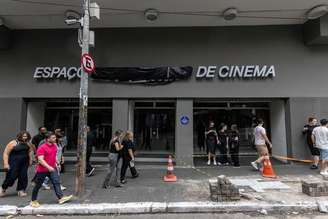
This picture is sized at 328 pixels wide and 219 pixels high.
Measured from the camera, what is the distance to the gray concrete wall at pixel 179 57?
37.9ft

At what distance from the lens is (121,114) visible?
1169cm

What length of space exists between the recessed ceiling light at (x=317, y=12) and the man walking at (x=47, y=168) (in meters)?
9.56

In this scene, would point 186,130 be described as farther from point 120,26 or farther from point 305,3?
point 305,3

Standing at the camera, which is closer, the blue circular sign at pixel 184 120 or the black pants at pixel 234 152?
the black pants at pixel 234 152

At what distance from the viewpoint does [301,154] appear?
11.3 m

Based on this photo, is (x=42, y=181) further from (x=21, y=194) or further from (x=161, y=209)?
(x=161, y=209)

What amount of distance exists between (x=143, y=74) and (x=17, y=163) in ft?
19.4

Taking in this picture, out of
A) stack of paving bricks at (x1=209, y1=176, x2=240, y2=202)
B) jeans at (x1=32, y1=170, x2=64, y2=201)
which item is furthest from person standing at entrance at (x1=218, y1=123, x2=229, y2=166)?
jeans at (x1=32, y1=170, x2=64, y2=201)

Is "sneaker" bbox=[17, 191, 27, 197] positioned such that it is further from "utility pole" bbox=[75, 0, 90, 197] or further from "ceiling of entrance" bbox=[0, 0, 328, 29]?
"ceiling of entrance" bbox=[0, 0, 328, 29]

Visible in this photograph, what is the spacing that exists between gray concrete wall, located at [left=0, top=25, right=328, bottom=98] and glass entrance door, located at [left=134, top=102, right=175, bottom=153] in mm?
1239

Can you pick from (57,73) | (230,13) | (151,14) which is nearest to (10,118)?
(57,73)

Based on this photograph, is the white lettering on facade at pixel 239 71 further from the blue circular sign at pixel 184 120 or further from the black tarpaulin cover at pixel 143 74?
the blue circular sign at pixel 184 120

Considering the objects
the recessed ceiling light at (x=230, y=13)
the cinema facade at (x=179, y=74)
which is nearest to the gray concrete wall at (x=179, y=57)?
the cinema facade at (x=179, y=74)

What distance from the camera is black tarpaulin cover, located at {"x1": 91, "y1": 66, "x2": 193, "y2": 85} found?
11625mm
